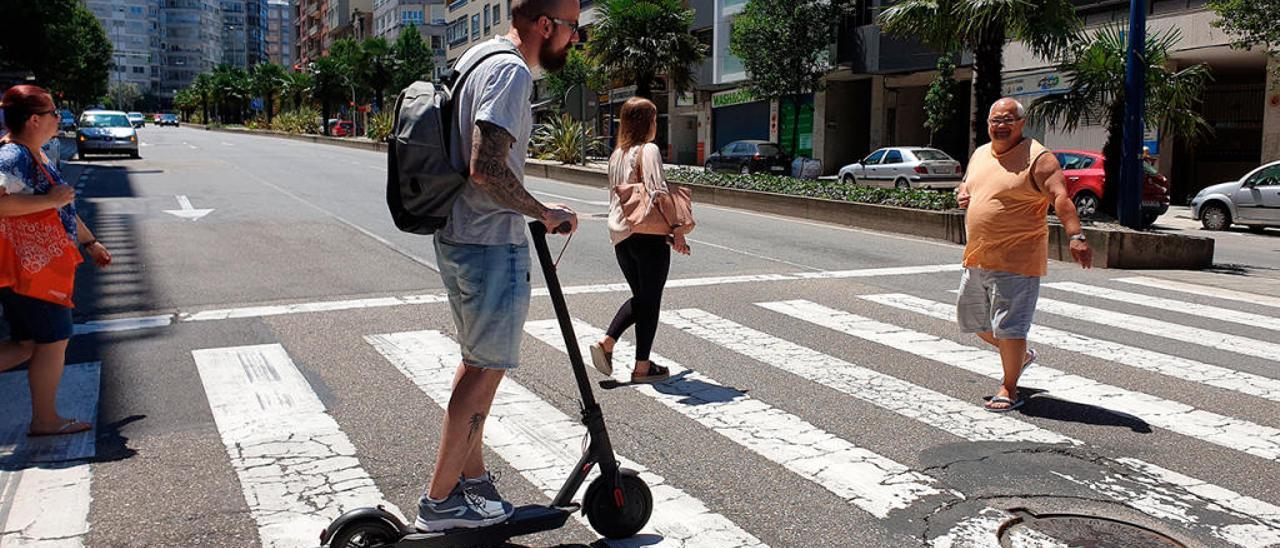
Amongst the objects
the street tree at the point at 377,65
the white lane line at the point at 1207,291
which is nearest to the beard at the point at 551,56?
the white lane line at the point at 1207,291

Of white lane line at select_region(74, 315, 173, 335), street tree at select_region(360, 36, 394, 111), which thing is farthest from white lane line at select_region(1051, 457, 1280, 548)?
Answer: street tree at select_region(360, 36, 394, 111)

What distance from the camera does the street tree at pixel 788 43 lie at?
34.9 metres

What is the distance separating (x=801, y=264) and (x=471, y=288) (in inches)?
359

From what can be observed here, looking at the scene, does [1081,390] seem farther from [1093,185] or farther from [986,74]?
[1093,185]

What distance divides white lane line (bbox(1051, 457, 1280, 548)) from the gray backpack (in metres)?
3.03

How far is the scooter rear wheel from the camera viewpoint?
131 inches

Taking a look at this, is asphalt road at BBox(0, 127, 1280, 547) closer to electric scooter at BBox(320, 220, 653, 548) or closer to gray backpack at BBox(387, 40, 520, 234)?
electric scooter at BBox(320, 220, 653, 548)

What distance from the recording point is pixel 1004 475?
473 cm

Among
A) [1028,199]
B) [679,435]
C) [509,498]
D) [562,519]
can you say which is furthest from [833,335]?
[562,519]

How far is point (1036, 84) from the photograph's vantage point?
2920 cm

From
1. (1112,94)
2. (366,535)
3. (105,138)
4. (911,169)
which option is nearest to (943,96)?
(911,169)

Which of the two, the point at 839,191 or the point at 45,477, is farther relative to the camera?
the point at 839,191

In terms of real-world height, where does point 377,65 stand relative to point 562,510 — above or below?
above

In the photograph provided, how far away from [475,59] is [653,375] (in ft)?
11.4
